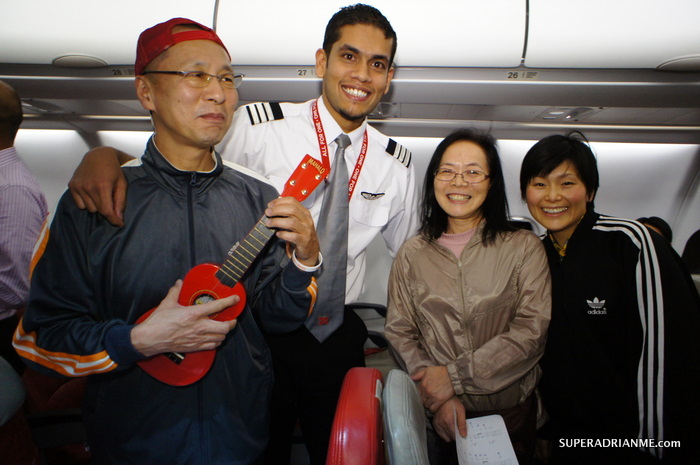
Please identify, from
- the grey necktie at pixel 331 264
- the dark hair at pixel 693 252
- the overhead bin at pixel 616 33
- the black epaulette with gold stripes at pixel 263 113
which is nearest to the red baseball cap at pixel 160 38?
the black epaulette with gold stripes at pixel 263 113

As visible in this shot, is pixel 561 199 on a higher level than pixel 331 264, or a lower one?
higher

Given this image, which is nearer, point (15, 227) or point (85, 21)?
point (15, 227)

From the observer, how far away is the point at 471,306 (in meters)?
1.64

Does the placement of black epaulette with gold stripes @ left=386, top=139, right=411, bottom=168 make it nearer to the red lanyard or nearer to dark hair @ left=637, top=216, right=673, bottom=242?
the red lanyard

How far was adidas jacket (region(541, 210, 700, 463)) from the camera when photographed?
161cm

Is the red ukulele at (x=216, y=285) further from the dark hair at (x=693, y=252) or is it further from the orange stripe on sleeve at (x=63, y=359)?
the dark hair at (x=693, y=252)

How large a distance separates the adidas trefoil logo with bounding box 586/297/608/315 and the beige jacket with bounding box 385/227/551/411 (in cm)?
24

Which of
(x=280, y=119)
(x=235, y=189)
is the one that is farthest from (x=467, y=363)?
(x=280, y=119)

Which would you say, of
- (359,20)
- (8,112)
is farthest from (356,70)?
(8,112)

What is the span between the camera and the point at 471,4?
202 cm

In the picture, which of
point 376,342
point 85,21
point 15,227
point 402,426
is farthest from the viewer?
point 376,342

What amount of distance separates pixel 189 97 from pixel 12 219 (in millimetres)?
1448

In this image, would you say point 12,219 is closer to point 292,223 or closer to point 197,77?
point 197,77

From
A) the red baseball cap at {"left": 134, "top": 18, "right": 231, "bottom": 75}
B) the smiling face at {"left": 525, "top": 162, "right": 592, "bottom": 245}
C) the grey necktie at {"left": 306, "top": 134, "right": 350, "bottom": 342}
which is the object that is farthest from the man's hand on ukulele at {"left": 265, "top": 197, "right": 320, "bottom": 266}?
the smiling face at {"left": 525, "top": 162, "right": 592, "bottom": 245}
